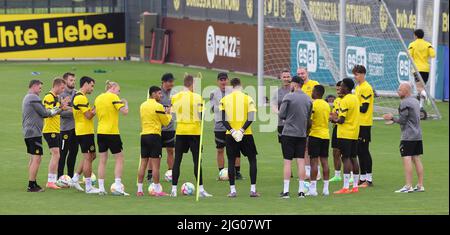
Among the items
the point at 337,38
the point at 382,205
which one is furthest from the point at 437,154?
the point at 337,38

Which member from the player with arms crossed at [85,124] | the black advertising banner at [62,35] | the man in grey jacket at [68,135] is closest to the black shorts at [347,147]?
the player with arms crossed at [85,124]

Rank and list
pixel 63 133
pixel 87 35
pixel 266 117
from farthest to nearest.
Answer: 1. pixel 87 35
2. pixel 266 117
3. pixel 63 133

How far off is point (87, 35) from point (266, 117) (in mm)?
19983

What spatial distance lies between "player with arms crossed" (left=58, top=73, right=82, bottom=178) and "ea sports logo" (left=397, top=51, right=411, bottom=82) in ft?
45.9

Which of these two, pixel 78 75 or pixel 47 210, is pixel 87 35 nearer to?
pixel 78 75

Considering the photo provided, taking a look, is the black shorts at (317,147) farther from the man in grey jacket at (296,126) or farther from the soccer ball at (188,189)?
the soccer ball at (188,189)

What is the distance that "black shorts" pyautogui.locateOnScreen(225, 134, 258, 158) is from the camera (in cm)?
1955

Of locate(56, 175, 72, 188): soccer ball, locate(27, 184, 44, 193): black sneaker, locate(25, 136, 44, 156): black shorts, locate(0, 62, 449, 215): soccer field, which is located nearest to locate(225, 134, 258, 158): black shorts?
locate(0, 62, 449, 215): soccer field

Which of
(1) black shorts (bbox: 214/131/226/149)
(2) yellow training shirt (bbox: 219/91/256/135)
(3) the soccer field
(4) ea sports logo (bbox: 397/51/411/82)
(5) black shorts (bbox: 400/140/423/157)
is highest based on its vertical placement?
(2) yellow training shirt (bbox: 219/91/256/135)

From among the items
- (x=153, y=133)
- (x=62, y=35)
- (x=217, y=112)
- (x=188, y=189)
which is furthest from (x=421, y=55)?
(x=62, y=35)

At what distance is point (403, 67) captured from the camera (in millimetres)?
33031

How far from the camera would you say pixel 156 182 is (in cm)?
1969

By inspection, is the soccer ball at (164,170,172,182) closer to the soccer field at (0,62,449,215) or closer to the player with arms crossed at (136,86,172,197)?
the soccer field at (0,62,449,215)

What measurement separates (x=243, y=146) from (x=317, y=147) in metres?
1.28
